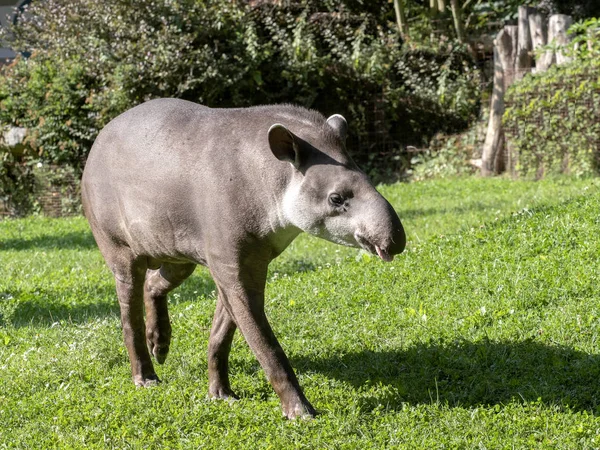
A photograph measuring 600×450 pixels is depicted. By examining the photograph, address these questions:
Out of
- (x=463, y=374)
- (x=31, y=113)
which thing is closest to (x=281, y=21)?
(x=31, y=113)

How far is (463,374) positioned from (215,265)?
70.4 inches

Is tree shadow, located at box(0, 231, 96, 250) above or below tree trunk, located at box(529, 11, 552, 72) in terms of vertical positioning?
below

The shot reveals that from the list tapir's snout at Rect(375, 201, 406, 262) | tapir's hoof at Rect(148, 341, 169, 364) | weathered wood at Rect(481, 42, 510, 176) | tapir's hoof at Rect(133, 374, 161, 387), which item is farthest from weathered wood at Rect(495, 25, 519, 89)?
tapir's snout at Rect(375, 201, 406, 262)

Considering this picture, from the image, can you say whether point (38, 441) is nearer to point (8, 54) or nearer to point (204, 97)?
point (204, 97)

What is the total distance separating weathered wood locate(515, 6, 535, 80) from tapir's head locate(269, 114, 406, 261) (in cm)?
1161

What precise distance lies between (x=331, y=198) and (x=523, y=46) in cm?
1206

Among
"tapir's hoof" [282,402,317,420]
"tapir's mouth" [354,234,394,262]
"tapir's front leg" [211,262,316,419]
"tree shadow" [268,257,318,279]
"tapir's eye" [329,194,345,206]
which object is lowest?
"tree shadow" [268,257,318,279]

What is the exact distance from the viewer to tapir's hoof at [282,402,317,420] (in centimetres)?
484

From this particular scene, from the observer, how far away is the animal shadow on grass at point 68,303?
7867 mm

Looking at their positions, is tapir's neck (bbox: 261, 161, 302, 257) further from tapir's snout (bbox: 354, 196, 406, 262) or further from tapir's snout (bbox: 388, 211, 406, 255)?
tapir's snout (bbox: 388, 211, 406, 255)

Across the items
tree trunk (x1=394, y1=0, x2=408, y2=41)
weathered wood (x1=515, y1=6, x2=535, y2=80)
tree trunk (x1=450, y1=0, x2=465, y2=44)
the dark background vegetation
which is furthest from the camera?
tree trunk (x1=394, y1=0, x2=408, y2=41)

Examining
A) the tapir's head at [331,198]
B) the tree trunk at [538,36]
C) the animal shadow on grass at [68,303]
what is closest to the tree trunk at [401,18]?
the tree trunk at [538,36]

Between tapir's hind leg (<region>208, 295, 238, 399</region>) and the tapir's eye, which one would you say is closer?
the tapir's eye

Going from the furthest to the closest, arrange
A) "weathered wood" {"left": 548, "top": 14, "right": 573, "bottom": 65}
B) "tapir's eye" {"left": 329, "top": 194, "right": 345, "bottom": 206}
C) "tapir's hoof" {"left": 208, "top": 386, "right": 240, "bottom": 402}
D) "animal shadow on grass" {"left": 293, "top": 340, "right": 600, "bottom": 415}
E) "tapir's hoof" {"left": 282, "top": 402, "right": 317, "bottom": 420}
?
"weathered wood" {"left": 548, "top": 14, "right": 573, "bottom": 65} < "tapir's hoof" {"left": 208, "top": 386, "right": 240, "bottom": 402} < "animal shadow on grass" {"left": 293, "top": 340, "right": 600, "bottom": 415} < "tapir's hoof" {"left": 282, "top": 402, "right": 317, "bottom": 420} < "tapir's eye" {"left": 329, "top": 194, "right": 345, "bottom": 206}
